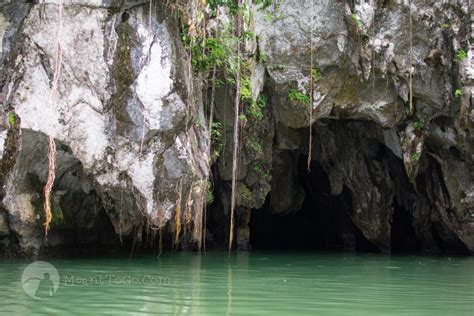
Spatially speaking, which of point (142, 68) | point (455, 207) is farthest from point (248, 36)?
point (455, 207)

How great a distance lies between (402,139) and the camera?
1298 cm

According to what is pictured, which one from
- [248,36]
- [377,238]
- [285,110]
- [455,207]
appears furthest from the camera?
[377,238]

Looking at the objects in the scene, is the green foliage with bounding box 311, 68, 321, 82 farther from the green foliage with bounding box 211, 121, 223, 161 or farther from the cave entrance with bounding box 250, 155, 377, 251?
the cave entrance with bounding box 250, 155, 377, 251

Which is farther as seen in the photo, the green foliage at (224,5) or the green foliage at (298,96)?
the green foliage at (298,96)

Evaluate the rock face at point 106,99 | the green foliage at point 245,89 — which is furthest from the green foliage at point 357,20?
the rock face at point 106,99

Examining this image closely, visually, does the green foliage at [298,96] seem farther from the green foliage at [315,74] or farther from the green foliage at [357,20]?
the green foliage at [357,20]

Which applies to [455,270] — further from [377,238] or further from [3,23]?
[3,23]

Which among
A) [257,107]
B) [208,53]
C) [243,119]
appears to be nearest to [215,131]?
[243,119]

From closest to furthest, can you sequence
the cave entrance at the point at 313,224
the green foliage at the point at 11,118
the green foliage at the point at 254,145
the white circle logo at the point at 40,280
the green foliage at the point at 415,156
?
the white circle logo at the point at 40,280 < the green foliage at the point at 11,118 < the green foliage at the point at 415,156 < the green foliage at the point at 254,145 < the cave entrance at the point at 313,224

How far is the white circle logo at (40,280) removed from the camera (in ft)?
19.4

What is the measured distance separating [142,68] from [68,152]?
1852mm

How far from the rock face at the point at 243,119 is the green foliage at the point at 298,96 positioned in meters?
0.04

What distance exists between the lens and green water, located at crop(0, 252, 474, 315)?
205 inches

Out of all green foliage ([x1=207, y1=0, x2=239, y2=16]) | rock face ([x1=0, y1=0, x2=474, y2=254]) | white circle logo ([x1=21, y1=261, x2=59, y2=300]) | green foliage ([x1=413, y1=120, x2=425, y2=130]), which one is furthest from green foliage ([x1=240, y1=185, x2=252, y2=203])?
white circle logo ([x1=21, y1=261, x2=59, y2=300])
